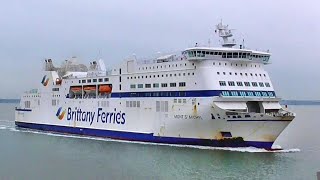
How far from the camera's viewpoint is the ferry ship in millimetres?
22141

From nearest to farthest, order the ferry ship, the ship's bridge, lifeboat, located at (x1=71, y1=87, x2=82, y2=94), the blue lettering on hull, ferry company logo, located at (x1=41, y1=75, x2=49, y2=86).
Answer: the ferry ship, the ship's bridge, the blue lettering on hull, lifeboat, located at (x1=71, y1=87, x2=82, y2=94), ferry company logo, located at (x1=41, y1=75, x2=49, y2=86)

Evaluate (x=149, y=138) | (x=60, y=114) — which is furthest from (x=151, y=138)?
(x=60, y=114)

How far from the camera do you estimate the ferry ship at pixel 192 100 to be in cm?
2214

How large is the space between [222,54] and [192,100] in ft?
10.4

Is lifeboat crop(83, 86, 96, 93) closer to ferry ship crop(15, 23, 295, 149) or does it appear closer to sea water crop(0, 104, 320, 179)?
ferry ship crop(15, 23, 295, 149)

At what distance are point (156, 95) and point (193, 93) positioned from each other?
283 centimetres

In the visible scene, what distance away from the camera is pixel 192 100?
23.2m

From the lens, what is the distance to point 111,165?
19609mm

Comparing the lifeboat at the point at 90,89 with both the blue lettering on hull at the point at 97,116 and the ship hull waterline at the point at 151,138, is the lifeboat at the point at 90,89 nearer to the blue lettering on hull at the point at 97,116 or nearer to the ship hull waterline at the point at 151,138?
the blue lettering on hull at the point at 97,116

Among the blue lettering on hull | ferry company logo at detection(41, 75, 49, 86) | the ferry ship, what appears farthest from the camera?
ferry company logo at detection(41, 75, 49, 86)

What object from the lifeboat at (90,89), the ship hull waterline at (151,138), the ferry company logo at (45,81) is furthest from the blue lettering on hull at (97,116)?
the ferry company logo at (45,81)

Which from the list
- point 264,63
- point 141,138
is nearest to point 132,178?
point 141,138

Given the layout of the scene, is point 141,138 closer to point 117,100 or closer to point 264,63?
point 117,100

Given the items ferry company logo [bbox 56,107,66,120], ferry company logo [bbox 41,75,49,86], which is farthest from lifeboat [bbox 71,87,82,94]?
ferry company logo [bbox 41,75,49,86]
